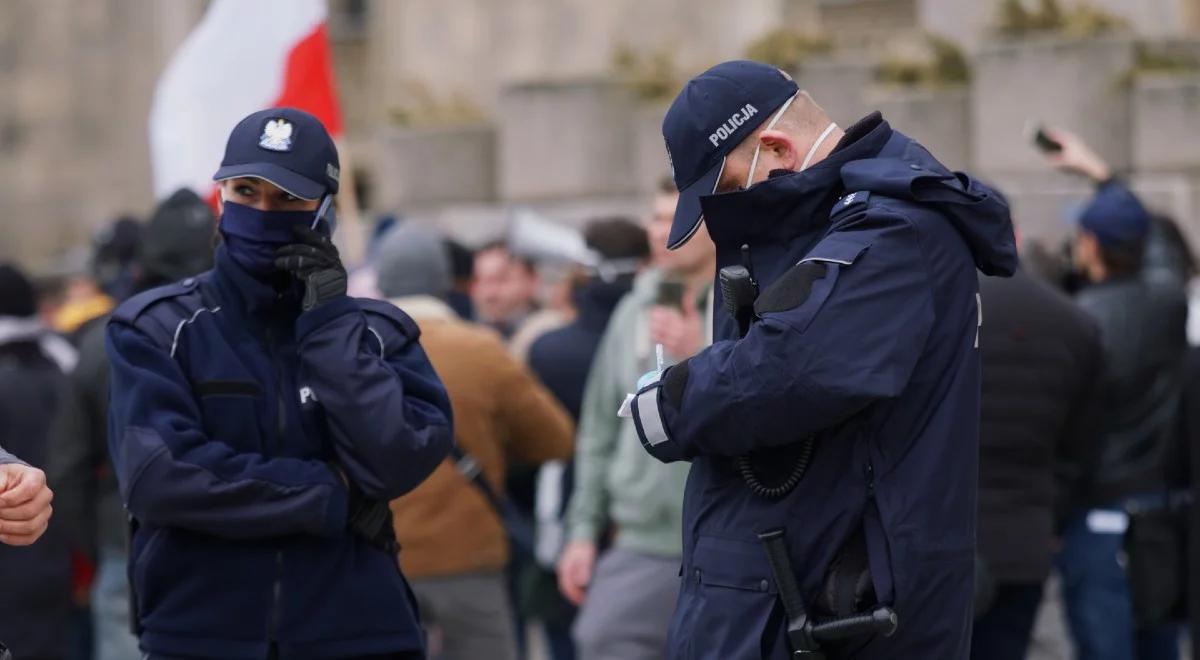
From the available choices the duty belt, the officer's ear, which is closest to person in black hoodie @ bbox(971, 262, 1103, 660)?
the officer's ear

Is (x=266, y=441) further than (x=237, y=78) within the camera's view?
No

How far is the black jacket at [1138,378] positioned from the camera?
7.57 m

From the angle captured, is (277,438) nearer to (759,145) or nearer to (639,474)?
(759,145)

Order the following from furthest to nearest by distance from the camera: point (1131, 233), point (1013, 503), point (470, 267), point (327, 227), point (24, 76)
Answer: point (24, 76), point (470, 267), point (1131, 233), point (1013, 503), point (327, 227)

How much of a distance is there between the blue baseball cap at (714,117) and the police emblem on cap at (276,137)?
1082 mm

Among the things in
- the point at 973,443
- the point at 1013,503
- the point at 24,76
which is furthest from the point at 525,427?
the point at 24,76

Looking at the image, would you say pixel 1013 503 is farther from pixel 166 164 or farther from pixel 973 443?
pixel 166 164

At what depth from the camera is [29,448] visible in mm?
8031

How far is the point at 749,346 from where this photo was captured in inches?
155

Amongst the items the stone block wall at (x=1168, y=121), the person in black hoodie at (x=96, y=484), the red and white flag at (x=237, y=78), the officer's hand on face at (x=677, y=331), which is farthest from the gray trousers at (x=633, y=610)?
the stone block wall at (x=1168, y=121)

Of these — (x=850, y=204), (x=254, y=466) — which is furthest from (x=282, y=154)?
(x=850, y=204)

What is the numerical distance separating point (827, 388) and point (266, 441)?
4.99 ft

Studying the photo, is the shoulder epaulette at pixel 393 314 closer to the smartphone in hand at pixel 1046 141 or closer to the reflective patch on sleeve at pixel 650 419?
the reflective patch on sleeve at pixel 650 419

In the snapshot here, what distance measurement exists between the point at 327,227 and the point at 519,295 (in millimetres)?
5747
